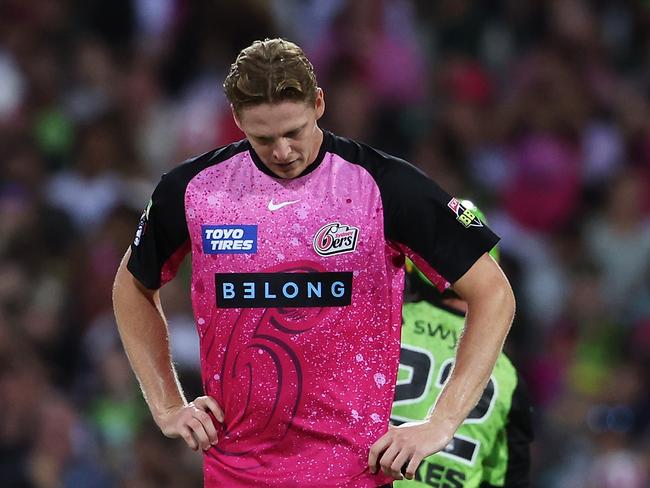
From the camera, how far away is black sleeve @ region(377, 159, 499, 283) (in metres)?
4.22

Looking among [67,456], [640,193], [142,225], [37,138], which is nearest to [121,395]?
[67,456]

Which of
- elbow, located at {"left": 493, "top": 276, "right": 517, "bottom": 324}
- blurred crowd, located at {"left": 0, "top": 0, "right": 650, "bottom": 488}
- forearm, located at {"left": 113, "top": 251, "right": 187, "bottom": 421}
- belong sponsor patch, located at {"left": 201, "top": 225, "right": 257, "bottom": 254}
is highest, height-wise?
belong sponsor patch, located at {"left": 201, "top": 225, "right": 257, "bottom": 254}

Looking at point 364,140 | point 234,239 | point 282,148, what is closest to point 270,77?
point 282,148

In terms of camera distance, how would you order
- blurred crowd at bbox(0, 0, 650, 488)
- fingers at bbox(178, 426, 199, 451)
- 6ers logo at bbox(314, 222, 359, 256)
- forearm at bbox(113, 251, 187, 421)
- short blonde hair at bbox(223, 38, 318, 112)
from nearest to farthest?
short blonde hair at bbox(223, 38, 318, 112) < 6ers logo at bbox(314, 222, 359, 256) < fingers at bbox(178, 426, 199, 451) < forearm at bbox(113, 251, 187, 421) < blurred crowd at bbox(0, 0, 650, 488)

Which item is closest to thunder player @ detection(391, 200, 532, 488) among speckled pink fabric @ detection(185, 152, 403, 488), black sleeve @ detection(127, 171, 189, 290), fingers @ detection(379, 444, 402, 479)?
speckled pink fabric @ detection(185, 152, 403, 488)

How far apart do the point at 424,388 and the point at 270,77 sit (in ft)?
4.90

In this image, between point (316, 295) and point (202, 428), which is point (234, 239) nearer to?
point (316, 295)

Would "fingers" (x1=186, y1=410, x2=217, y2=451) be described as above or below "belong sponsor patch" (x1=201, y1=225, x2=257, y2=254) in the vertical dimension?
below

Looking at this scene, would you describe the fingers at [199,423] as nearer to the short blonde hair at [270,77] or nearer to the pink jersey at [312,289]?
the pink jersey at [312,289]

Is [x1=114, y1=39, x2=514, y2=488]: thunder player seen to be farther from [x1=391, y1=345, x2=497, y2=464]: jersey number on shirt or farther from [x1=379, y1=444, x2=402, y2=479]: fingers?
[x1=391, y1=345, x2=497, y2=464]: jersey number on shirt

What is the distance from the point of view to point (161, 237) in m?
4.46

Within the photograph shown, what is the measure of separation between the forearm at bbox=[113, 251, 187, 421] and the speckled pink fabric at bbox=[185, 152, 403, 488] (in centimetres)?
25

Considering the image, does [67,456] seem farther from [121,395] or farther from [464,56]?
[464,56]

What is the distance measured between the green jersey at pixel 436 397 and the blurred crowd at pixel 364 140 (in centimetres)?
346
